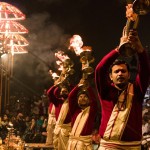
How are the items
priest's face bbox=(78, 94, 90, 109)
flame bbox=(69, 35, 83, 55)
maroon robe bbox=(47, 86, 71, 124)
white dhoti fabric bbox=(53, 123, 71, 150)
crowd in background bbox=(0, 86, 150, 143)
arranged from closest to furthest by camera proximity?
1. priest's face bbox=(78, 94, 90, 109)
2. flame bbox=(69, 35, 83, 55)
3. white dhoti fabric bbox=(53, 123, 71, 150)
4. maroon robe bbox=(47, 86, 71, 124)
5. crowd in background bbox=(0, 86, 150, 143)

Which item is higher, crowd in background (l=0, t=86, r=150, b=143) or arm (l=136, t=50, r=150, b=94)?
arm (l=136, t=50, r=150, b=94)

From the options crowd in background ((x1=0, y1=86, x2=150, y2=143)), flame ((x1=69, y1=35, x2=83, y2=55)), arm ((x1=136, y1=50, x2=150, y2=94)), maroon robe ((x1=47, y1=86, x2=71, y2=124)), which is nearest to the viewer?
arm ((x1=136, y1=50, x2=150, y2=94))

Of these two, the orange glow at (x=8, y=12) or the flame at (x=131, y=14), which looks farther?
the orange glow at (x=8, y=12)

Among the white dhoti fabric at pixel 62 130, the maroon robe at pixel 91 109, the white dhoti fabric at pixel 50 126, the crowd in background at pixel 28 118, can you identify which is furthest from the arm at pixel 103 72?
the white dhoti fabric at pixel 50 126

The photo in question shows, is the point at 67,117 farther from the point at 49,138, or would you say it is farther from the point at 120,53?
the point at 120,53

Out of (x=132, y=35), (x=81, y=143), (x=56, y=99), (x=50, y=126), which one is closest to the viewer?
(x=132, y=35)

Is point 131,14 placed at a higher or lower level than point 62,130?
higher

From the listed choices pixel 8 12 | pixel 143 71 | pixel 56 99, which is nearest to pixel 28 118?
pixel 8 12

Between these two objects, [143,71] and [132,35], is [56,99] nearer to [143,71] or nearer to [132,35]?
[143,71]

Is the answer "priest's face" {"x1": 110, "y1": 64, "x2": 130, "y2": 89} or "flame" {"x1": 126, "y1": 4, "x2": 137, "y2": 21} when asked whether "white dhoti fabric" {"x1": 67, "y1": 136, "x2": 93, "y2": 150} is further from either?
Answer: "flame" {"x1": 126, "y1": 4, "x2": 137, "y2": 21}

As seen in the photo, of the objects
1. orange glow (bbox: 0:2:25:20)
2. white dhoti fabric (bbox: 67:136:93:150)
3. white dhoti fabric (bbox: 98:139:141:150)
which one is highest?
orange glow (bbox: 0:2:25:20)

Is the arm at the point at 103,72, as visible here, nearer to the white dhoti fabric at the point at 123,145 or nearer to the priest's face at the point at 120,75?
the priest's face at the point at 120,75

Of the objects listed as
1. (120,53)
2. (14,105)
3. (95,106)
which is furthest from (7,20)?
(120,53)

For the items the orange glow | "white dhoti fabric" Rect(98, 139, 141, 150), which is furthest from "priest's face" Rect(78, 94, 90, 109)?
the orange glow
